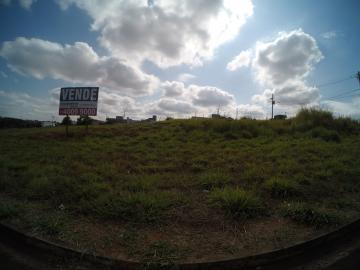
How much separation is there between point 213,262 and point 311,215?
6.28 ft

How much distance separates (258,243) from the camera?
275 centimetres

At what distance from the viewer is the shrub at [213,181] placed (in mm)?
4677

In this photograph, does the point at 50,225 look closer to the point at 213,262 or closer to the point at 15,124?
the point at 213,262

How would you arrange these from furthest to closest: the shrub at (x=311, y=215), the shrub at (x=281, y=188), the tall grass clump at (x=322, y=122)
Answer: the tall grass clump at (x=322, y=122), the shrub at (x=281, y=188), the shrub at (x=311, y=215)

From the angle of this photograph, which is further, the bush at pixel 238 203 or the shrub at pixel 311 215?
the bush at pixel 238 203

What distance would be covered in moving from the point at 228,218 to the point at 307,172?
3.32 m

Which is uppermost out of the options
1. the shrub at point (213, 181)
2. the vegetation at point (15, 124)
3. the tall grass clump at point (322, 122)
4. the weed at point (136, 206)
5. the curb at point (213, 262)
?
the tall grass clump at point (322, 122)

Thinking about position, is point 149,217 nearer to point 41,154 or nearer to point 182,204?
point 182,204

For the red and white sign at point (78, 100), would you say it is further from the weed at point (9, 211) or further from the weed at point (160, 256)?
the weed at point (160, 256)

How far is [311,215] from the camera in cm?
331

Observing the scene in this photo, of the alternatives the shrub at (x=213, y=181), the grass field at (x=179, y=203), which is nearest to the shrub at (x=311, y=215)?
the grass field at (x=179, y=203)

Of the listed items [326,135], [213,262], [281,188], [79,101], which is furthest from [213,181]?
[79,101]

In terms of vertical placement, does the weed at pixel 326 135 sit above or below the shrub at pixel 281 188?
above

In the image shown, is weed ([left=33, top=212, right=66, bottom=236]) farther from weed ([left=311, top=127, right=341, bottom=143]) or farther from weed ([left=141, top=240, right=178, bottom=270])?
weed ([left=311, top=127, right=341, bottom=143])
